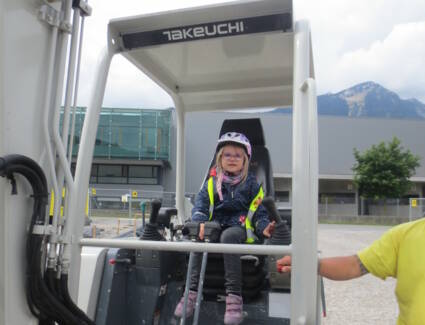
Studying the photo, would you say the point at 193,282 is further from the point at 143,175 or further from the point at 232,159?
the point at 143,175

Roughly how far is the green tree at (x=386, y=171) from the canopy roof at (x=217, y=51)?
86.0 ft

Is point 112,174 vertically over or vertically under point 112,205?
over

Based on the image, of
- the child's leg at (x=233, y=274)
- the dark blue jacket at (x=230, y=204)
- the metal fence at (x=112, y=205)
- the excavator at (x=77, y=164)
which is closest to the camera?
A: the excavator at (x=77, y=164)

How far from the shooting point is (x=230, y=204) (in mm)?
3137

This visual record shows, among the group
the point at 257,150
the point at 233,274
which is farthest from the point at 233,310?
the point at 257,150

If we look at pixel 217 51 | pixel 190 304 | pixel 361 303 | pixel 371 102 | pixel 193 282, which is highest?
pixel 371 102

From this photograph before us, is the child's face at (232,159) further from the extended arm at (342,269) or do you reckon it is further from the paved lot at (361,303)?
the paved lot at (361,303)

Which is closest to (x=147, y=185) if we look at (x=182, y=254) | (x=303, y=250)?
(x=182, y=254)

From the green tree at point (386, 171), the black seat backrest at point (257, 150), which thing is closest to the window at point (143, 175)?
the green tree at point (386, 171)

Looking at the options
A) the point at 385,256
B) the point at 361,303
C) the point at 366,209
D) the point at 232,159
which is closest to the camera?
the point at 385,256

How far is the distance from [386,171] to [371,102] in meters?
160

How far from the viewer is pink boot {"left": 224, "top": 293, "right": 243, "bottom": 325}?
2535mm

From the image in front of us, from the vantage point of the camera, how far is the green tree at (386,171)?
27.7 metres

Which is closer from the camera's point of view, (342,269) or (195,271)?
(342,269)
